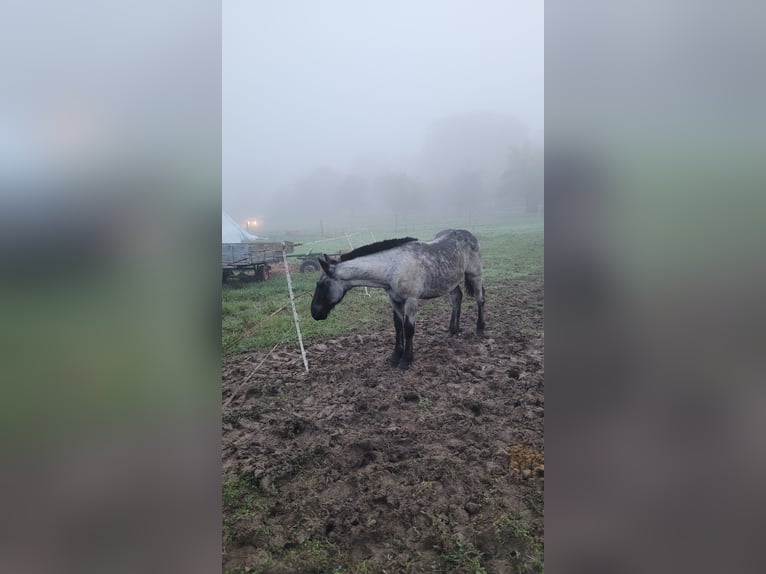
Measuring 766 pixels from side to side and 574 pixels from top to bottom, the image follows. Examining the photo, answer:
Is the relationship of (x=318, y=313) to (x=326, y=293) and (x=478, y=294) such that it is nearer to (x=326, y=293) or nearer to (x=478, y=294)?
(x=326, y=293)

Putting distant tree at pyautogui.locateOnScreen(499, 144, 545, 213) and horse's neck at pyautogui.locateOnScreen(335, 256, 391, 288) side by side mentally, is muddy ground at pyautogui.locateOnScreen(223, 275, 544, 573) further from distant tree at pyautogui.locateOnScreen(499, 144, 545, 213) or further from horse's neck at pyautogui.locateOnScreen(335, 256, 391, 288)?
distant tree at pyautogui.locateOnScreen(499, 144, 545, 213)

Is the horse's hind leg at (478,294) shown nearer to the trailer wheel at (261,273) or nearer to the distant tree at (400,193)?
the distant tree at (400,193)

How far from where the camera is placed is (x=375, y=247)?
3221 millimetres

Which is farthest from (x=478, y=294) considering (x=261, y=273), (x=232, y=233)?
(x=232, y=233)

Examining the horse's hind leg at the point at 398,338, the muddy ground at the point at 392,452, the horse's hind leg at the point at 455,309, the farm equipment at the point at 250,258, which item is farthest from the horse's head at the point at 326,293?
the horse's hind leg at the point at 455,309

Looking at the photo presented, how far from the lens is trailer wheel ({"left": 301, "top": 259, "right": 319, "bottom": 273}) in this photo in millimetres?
3178

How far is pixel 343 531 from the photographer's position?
229 centimetres

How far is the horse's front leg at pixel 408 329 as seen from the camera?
3215mm

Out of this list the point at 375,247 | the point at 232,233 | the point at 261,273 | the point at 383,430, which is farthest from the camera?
the point at 375,247

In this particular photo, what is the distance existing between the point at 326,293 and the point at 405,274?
0.72 metres
